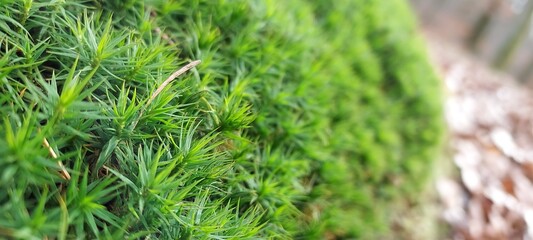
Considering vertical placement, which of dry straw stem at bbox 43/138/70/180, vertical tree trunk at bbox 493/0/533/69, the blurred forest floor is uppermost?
vertical tree trunk at bbox 493/0/533/69

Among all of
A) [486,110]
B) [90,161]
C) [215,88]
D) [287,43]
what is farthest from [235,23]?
[486,110]

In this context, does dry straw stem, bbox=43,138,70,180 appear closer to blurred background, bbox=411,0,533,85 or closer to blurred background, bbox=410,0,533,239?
blurred background, bbox=410,0,533,239

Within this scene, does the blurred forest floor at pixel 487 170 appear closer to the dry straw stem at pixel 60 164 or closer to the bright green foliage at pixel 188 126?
the bright green foliage at pixel 188 126

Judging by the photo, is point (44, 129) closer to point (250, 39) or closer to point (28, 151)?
point (28, 151)

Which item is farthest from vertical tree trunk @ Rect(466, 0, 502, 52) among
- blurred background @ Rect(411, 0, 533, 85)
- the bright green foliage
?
the bright green foliage

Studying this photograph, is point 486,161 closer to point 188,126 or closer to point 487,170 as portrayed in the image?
point 487,170

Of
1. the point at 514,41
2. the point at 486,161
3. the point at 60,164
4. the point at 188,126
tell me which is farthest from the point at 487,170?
the point at 514,41
